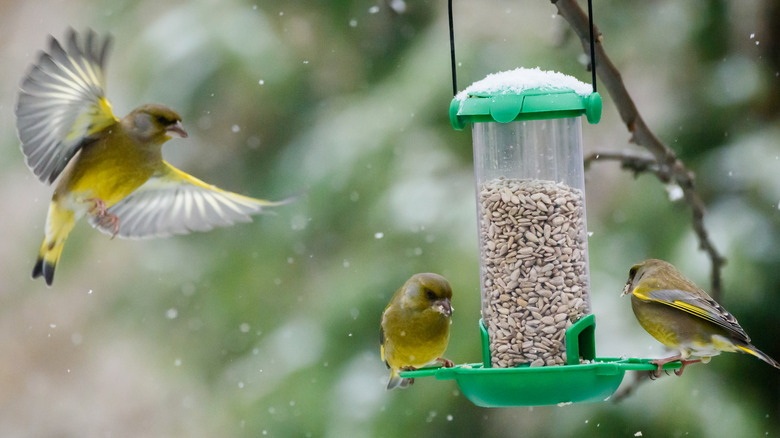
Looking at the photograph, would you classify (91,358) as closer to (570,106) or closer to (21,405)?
(21,405)

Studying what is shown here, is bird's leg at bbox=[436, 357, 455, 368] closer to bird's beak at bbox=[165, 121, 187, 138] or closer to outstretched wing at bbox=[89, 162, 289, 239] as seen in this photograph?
outstretched wing at bbox=[89, 162, 289, 239]

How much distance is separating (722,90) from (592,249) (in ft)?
4.02

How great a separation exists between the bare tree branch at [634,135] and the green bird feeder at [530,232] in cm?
14

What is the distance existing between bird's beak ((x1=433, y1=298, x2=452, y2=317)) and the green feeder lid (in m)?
0.70

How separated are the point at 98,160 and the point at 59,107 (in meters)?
0.29

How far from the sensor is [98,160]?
3.96m

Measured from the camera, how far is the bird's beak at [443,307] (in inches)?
128

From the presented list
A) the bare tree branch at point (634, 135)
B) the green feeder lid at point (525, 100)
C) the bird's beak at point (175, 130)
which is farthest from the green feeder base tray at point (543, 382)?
the bird's beak at point (175, 130)

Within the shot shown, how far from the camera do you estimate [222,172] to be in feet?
19.7

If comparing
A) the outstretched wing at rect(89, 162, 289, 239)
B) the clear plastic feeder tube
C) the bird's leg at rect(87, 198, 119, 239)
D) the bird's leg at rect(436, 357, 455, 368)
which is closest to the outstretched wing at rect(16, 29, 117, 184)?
the bird's leg at rect(87, 198, 119, 239)

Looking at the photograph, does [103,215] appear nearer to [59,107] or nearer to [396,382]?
[59,107]

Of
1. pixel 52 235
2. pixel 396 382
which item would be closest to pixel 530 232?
pixel 396 382

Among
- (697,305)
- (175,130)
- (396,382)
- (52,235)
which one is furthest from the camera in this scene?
(52,235)

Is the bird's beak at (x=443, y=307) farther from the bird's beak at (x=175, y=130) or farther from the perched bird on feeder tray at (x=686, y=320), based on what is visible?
the bird's beak at (x=175, y=130)
